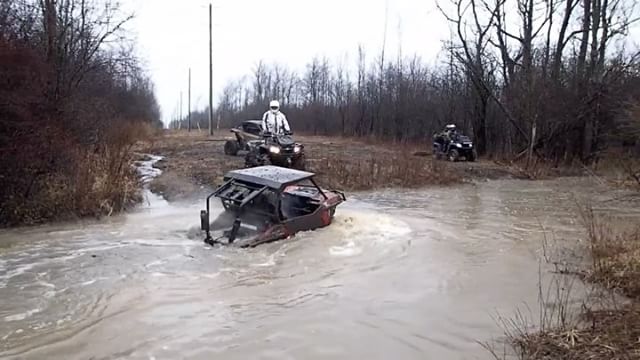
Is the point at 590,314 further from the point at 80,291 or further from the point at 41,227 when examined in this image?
the point at 41,227

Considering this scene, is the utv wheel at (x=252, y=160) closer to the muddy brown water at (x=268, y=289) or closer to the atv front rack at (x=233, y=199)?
the muddy brown water at (x=268, y=289)

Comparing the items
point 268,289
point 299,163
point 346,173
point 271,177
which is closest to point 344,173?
point 346,173

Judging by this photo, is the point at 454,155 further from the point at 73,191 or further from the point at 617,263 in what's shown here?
the point at 617,263

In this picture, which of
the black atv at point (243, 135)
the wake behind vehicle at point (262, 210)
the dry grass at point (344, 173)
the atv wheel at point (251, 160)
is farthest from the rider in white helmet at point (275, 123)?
the wake behind vehicle at point (262, 210)

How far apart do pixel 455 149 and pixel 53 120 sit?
18.8 meters

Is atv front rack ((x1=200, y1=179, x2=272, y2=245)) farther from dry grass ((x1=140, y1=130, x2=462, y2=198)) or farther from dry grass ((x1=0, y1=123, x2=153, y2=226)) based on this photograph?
dry grass ((x1=140, y1=130, x2=462, y2=198))

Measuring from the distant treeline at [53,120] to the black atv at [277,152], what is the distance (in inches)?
155

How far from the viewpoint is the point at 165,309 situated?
752 centimetres

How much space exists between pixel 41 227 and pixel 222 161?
1062 centimetres

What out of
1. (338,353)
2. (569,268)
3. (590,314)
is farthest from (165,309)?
(569,268)

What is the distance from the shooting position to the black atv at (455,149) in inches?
1111

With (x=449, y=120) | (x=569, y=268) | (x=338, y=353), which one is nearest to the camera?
(x=338, y=353)

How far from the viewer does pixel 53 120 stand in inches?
562

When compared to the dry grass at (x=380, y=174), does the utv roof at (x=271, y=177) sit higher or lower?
higher
